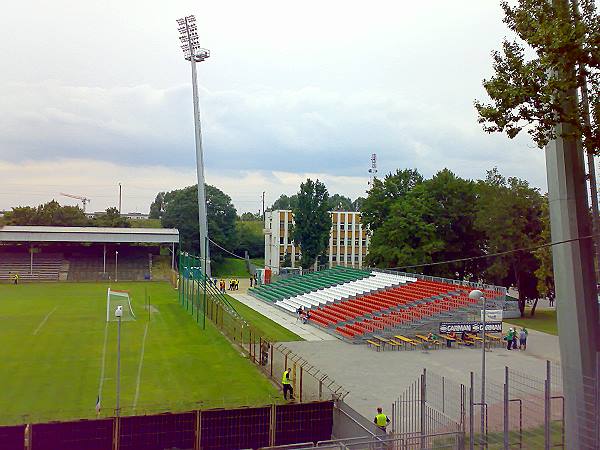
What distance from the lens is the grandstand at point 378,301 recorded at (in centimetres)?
3153

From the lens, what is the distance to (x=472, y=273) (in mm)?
50812

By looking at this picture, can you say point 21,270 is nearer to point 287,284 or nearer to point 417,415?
point 287,284

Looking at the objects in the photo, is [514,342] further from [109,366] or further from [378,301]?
[109,366]

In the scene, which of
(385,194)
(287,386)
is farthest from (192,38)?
(287,386)

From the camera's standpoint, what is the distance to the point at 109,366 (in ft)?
75.6

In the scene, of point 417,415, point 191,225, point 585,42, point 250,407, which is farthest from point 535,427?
point 191,225

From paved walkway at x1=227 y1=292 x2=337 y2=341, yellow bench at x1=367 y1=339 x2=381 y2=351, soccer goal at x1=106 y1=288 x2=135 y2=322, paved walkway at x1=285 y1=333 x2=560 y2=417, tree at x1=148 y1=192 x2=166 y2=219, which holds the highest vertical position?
tree at x1=148 y1=192 x2=166 y2=219

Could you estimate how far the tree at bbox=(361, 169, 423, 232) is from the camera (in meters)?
53.3

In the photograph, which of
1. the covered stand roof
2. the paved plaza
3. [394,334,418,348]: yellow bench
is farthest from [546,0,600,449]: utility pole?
the covered stand roof

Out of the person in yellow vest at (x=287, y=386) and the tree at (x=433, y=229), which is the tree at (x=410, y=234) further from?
the person in yellow vest at (x=287, y=386)

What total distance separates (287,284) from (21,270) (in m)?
32.2

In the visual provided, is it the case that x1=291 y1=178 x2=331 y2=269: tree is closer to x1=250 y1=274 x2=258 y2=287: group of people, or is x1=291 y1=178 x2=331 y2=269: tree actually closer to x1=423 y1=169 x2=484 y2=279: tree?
x1=250 y1=274 x2=258 y2=287: group of people

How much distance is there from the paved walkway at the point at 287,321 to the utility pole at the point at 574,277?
65.0 feet

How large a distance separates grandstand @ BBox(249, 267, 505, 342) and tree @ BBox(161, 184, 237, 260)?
32.2 metres
